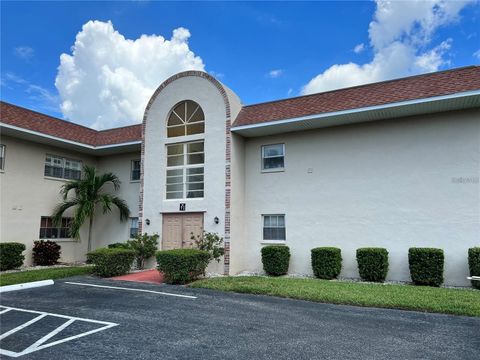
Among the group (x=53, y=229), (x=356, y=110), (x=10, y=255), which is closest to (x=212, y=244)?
(x=356, y=110)

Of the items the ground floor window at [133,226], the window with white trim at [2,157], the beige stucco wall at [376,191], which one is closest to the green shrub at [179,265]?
the beige stucco wall at [376,191]

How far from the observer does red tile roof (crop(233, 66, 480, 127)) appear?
11.2m

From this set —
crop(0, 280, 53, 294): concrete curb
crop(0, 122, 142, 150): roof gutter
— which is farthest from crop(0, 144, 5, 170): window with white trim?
crop(0, 280, 53, 294): concrete curb

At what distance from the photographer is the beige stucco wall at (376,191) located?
11445 millimetres

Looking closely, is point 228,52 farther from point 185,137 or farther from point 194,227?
point 194,227

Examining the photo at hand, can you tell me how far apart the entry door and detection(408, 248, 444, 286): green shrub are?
25.6 ft

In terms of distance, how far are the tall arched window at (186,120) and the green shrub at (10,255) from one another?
774 centimetres

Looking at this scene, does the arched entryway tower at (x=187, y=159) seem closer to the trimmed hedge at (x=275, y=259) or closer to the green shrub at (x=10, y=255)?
the trimmed hedge at (x=275, y=259)

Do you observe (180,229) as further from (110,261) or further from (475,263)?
(475,263)

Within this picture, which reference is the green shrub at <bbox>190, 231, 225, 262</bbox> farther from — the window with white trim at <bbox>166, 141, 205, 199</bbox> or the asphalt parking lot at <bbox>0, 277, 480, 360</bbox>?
the asphalt parking lot at <bbox>0, 277, 480, 360</bbox>

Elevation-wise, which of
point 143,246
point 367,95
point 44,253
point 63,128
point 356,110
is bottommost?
point 44,253

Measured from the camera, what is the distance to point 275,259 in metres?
13.3

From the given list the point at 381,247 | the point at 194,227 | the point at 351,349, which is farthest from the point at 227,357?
the point at 194,227

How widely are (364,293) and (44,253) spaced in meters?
13.6
